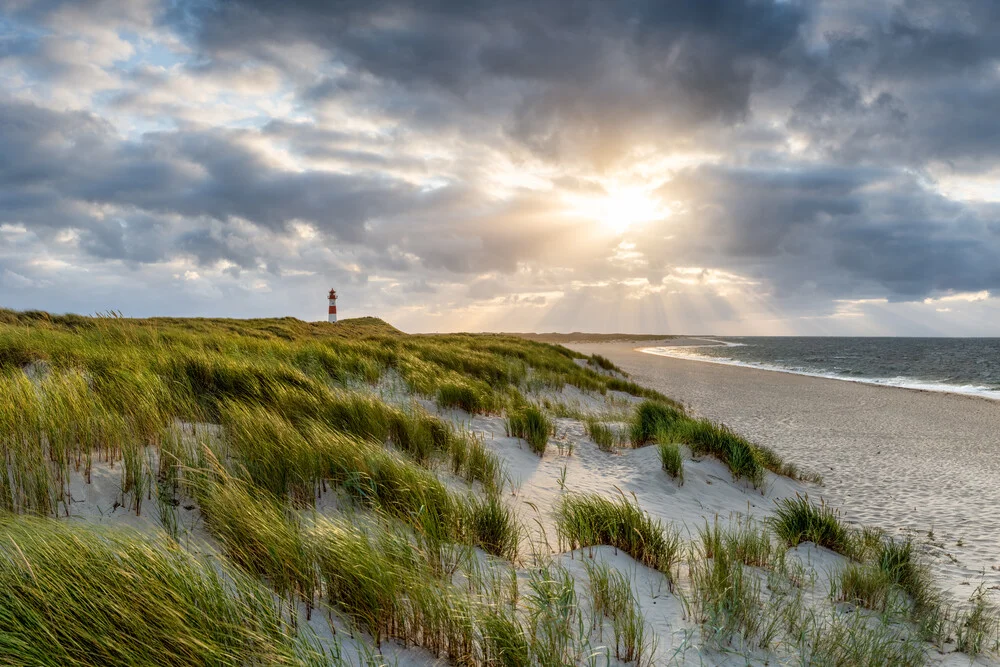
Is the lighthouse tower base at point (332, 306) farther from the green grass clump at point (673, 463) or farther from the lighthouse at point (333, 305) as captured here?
the green grass clump at point (673, 463)

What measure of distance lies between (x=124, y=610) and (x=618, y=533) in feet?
10.2

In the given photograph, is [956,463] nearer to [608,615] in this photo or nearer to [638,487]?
[638,487]

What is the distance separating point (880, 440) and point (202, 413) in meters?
15.7

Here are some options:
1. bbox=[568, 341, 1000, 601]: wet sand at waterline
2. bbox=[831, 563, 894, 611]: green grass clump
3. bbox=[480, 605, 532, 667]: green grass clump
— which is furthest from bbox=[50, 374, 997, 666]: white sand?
bbox=[480, 605, 532, 667]: green grass clump

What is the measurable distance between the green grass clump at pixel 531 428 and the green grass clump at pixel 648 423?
1768 mm

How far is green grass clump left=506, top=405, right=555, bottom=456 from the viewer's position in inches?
281

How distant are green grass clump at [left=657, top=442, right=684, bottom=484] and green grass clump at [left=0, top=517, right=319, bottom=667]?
548 cm

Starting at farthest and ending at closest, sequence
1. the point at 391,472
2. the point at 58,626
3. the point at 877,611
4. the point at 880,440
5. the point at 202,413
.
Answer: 1. the point at 880,440
2. the point at 202,413
3. the point at 391,472
4. the point at 877,611
5. the point at 58,626

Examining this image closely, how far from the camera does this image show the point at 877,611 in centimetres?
353

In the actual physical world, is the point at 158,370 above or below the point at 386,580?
above

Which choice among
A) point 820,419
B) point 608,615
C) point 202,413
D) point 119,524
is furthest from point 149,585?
point 820,419

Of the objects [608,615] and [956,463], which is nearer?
[608,615]

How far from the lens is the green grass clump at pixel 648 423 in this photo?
843 cm

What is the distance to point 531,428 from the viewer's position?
7.48 metres
